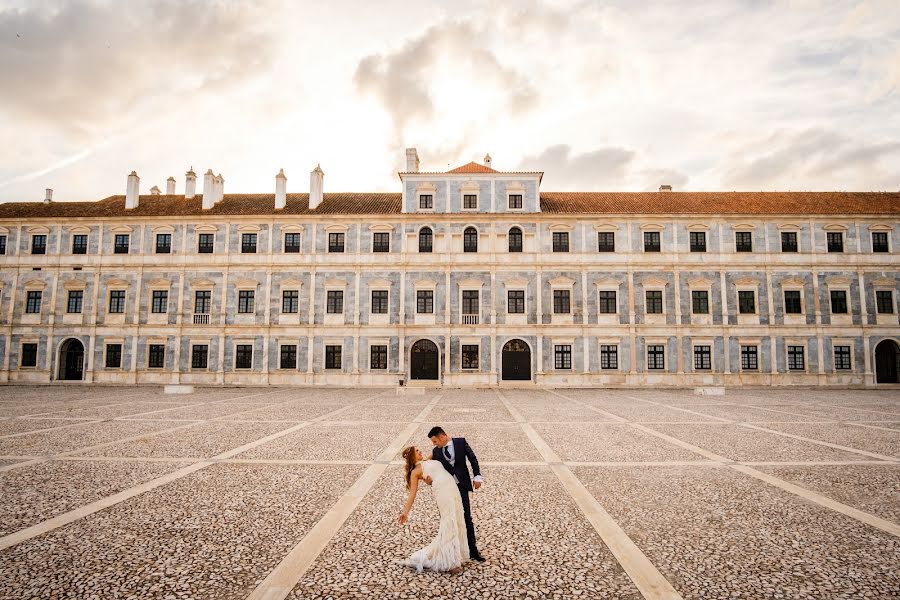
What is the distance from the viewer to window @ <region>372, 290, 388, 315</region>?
106 feet

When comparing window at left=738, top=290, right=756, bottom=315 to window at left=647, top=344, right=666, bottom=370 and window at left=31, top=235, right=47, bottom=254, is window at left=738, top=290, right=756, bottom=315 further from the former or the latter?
window at left=31, top=235, right=47, bottom=254

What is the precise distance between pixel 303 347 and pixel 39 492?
24384mm

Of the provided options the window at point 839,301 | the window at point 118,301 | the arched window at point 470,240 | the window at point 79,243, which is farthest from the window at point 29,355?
the window at point 839,301

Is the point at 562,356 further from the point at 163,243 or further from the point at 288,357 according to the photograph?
the point at 163,243

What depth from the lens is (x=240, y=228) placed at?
33.2 m

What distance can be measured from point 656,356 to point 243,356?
2683cm

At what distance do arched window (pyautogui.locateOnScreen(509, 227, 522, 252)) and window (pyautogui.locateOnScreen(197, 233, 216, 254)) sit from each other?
2023 centimetres

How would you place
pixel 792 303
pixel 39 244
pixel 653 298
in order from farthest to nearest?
pixel 39 244, pixel 653 298, pixel 792 303

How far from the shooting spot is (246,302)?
1287 inches

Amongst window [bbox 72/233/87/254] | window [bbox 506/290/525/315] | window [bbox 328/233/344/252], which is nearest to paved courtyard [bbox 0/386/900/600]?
window [bbox 506/290/525/315]

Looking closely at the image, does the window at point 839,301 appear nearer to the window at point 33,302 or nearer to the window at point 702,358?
the window at point 702,358

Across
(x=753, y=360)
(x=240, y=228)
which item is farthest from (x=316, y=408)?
(x=753, y=360)

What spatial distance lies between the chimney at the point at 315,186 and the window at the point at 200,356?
11783 mm

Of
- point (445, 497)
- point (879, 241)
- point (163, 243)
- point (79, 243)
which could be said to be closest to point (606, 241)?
point (879, 241)
